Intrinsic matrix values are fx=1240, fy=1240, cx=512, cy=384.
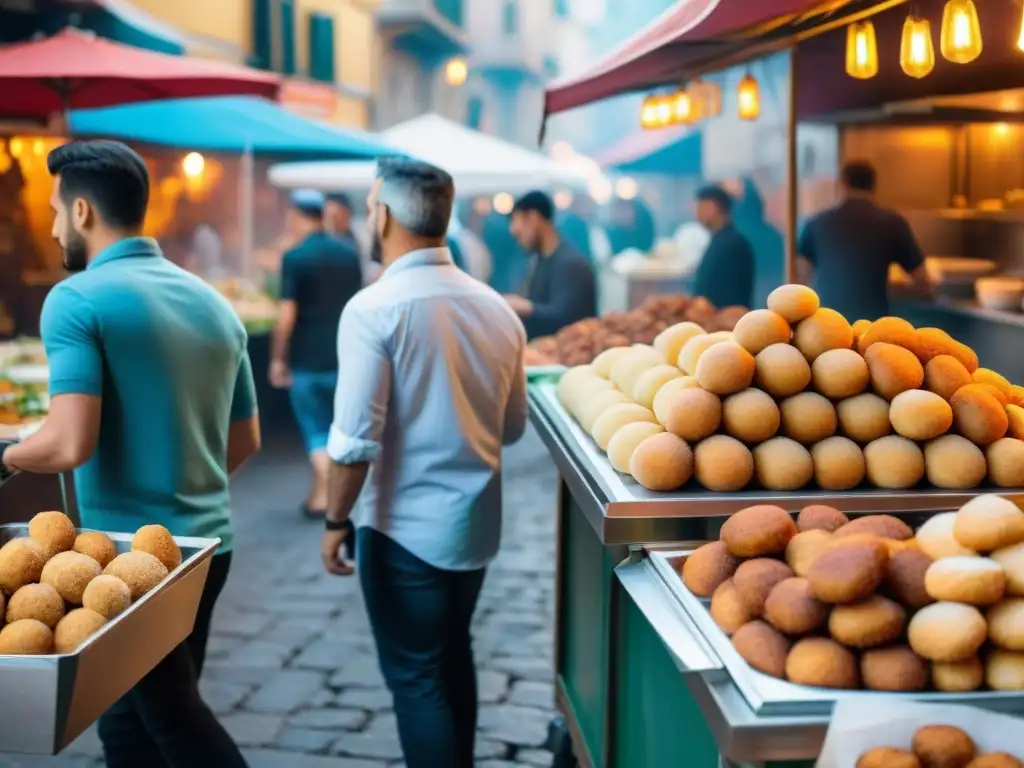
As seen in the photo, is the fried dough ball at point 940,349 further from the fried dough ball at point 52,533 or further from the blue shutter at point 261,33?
the blue shutter at point 261,33

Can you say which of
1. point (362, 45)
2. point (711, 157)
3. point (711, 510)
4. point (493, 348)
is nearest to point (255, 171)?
point (711, 157)

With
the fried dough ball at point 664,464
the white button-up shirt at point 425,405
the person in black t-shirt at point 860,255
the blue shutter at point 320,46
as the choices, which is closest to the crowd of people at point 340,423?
the white button-up shirt at point 425,405

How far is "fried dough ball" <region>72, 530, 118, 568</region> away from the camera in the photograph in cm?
290

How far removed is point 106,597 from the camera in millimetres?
2637

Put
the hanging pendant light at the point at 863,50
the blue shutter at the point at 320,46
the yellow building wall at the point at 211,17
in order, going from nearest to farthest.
Answer: 1. the hanging pendant light at the point at 863,50
2. the yellow building wall at the point at 211,17
3. the blue shutter at the point at 320,46

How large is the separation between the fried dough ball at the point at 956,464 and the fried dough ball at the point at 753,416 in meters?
0.39

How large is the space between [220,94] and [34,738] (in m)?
5.85

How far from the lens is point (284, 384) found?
8891mm

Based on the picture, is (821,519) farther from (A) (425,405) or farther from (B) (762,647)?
(A) (425,405)

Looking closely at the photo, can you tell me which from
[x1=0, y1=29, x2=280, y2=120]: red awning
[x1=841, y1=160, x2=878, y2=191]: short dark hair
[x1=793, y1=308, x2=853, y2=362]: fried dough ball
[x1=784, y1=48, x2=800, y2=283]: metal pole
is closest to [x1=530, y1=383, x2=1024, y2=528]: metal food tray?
[x1=793, y1=308, x2=853, y2=362]: fried dough ball

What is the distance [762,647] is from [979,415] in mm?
1160

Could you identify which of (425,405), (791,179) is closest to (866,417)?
(425,405)

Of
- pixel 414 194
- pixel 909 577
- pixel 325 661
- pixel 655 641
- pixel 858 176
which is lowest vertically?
pixel 325 661

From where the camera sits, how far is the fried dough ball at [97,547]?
290 centimetres
